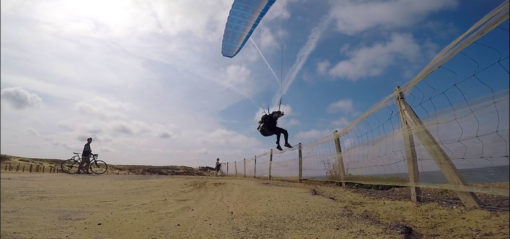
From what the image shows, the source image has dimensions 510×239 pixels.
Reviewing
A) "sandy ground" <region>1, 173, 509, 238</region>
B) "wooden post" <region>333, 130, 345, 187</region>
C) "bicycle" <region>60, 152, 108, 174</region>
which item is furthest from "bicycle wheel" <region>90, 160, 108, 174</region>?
"wooden post" <region>333, 130, 345, 187</region>

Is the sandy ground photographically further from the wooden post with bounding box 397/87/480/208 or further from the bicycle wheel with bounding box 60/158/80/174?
the bicycle wheel with bounding box 60/158/80/174

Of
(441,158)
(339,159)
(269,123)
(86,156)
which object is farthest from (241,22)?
(86,156)

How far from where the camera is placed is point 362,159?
562 cm

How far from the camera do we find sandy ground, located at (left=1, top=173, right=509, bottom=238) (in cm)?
340

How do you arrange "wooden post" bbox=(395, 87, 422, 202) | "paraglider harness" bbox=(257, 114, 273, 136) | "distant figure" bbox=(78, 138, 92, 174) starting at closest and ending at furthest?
"wooden post" bbox=(395, 87, 422, 202) < "paraglider harness" bbox=(257, 114, 273, 136) < "distant figure" bbox=(78, 138, 92, 174)

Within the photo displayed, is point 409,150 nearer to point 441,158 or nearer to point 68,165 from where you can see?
point 441,158

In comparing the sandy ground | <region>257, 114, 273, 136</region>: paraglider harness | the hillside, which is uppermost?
<region>257, 114, 273, 136</region>: paraglider harness

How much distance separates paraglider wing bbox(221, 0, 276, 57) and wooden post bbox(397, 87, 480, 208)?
5.11 meters

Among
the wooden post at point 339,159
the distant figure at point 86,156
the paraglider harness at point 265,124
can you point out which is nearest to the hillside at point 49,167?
the distant figure at point 86,156

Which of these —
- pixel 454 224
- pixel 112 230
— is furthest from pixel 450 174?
pixel 112 230

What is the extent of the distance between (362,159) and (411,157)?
4.80ft

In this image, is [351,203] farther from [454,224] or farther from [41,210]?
[41,210]

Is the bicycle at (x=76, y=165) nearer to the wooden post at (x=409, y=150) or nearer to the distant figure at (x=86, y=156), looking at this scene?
the distant figure at (x=86, y=156)

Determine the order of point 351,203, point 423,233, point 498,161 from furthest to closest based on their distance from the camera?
point 351,203, point 423,233, point 498,161
